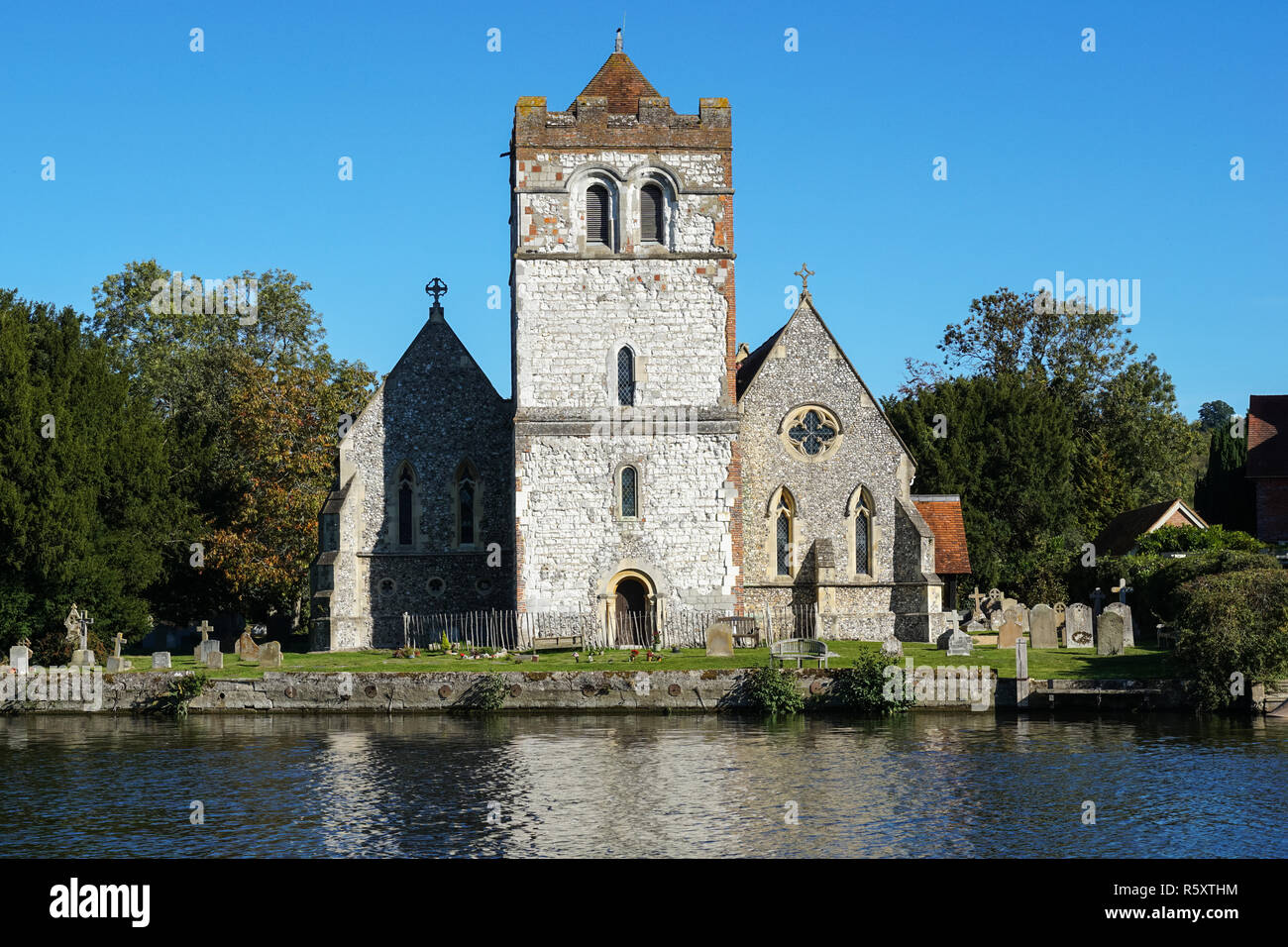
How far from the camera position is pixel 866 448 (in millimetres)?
38812

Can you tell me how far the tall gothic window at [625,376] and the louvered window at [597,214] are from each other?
10.2 ft

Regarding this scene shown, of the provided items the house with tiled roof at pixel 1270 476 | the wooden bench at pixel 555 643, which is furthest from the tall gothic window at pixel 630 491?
the house with tiled roof at pixel 1270 476

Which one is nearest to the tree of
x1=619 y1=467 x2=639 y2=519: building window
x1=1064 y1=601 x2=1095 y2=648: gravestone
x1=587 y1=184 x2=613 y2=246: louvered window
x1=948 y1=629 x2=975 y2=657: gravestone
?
x1=619 y1=467 x2=639 y2=519: building window

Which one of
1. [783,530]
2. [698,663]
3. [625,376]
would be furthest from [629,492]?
[698,663]

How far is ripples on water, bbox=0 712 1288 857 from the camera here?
1700cm

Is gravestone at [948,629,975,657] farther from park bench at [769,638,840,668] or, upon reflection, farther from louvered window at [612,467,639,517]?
louvered window at [612,467,639,517]

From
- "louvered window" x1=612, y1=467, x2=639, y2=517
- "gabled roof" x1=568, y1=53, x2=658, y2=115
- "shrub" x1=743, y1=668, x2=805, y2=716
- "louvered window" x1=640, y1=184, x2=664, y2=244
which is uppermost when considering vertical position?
"gabled roof" x1=568, y1=53, x2=658, y2=115

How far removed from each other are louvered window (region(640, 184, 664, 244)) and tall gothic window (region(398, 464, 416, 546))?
31.5ft

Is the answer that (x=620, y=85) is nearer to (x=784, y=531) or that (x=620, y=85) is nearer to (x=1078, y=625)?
(x=784, y=531)

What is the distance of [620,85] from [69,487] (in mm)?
18424

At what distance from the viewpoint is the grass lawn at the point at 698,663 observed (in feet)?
98.4
